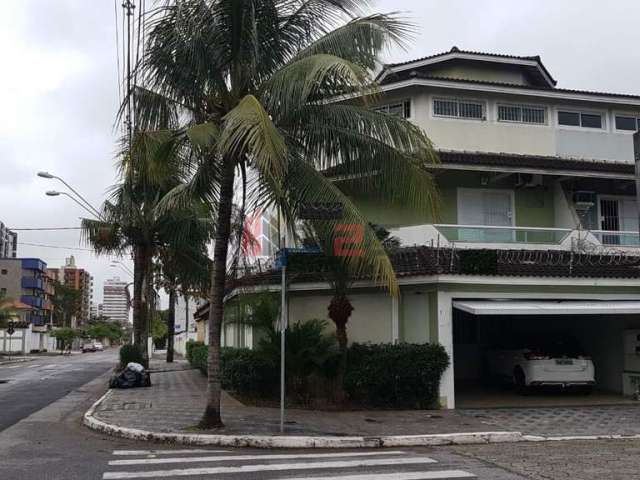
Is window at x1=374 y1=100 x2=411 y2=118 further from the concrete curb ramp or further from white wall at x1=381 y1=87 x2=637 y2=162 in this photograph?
the concrete curb ramp

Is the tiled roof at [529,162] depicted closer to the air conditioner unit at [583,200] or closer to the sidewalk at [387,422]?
the air conditioner unit at [583,200]

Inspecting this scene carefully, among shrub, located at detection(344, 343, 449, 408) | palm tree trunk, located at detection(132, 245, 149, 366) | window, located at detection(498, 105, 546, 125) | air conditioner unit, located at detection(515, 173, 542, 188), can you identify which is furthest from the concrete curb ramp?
palm tree trunk, located at detection(132, 245, 149, 366)

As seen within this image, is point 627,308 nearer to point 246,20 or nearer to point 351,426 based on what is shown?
point 351,426

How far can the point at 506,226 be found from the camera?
19.6 m

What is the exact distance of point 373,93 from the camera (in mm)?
10953

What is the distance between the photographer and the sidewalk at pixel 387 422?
11.5 m

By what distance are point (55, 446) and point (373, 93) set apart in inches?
298

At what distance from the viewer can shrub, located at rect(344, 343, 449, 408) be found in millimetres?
14406

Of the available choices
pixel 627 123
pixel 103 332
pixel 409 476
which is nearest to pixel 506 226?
pixel 627 123

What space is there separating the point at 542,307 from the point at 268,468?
837cm

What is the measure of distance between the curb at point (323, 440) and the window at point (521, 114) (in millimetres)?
11983

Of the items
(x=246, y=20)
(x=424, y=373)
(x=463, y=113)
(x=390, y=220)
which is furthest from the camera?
(x=463, y=113)

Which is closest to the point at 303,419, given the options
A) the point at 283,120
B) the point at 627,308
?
the point at 283,120

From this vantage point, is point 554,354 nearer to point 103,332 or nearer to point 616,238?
point 616,238
